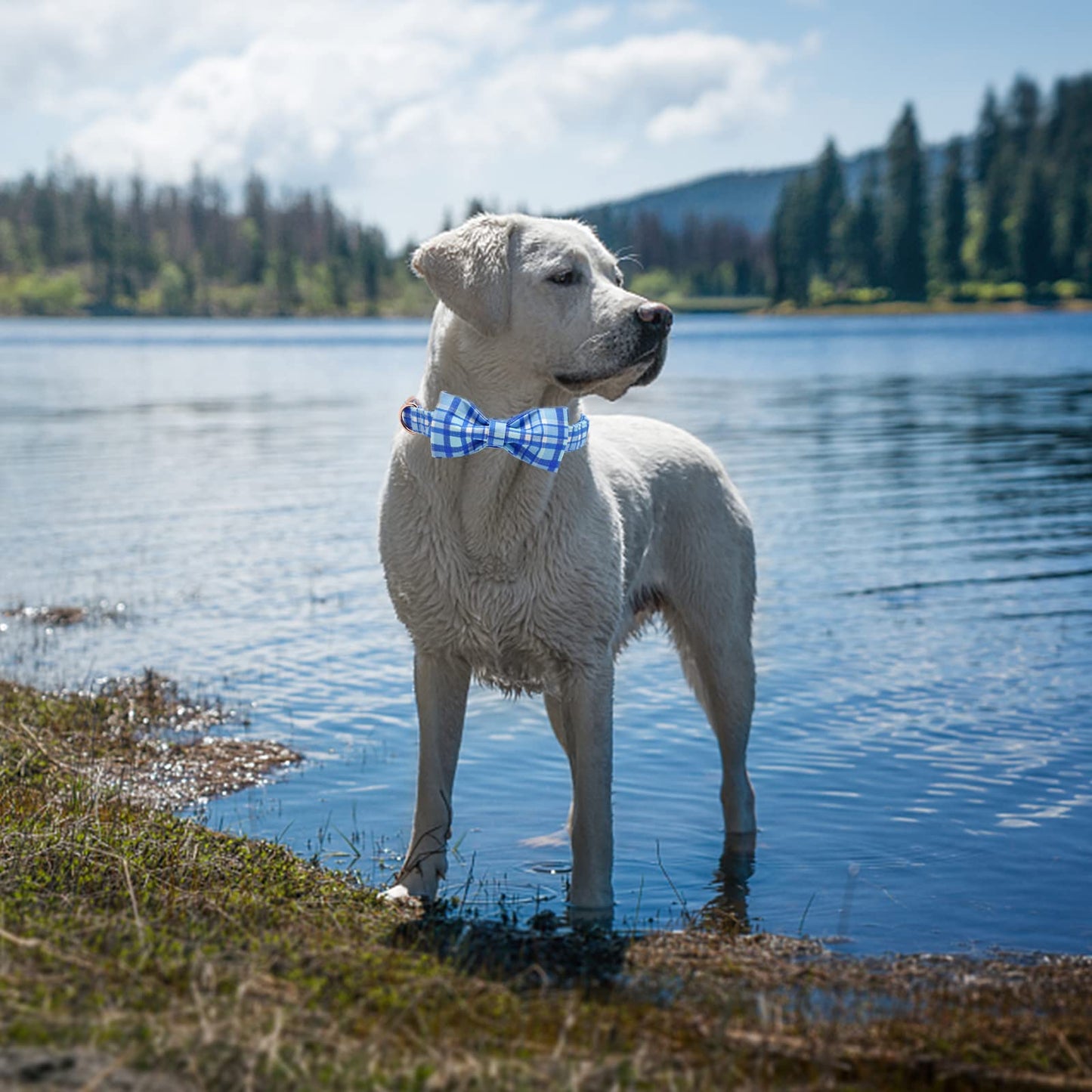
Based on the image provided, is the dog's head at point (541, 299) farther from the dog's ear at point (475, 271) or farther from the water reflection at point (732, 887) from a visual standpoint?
the water reflection at point (732, 887)

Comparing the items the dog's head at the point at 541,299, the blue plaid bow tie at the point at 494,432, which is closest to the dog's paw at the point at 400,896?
the blue plaid bow tie at the point at 494,432

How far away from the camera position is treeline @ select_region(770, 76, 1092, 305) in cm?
14838

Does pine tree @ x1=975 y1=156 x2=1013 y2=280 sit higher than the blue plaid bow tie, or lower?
higher

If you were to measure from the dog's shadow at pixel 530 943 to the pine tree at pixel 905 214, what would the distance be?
156 meters

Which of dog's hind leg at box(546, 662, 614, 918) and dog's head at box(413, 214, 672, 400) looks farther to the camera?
dog's hind leg at box(546, 662, 614, 918)

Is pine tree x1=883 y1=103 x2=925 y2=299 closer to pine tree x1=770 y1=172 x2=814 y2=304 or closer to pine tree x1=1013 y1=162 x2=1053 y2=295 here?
pine tree x1=770 y1=172 x2=814 y2=304

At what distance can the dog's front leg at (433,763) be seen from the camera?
6293mm

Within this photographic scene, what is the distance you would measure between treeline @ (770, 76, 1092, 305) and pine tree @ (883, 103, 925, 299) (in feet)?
0.41

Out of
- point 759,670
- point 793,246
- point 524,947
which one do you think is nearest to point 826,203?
point 793,246

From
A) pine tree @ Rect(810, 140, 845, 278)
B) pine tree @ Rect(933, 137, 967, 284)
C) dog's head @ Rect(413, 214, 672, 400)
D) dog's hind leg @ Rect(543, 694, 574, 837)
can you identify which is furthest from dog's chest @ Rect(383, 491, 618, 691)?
pine tree @ Rect(810, 140, 845, 278)

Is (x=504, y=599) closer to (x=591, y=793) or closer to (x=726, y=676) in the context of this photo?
(x=591, y=793)

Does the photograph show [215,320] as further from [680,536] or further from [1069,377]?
[680,536]

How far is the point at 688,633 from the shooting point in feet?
24.9

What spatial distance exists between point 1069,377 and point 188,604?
41211 millimetres
